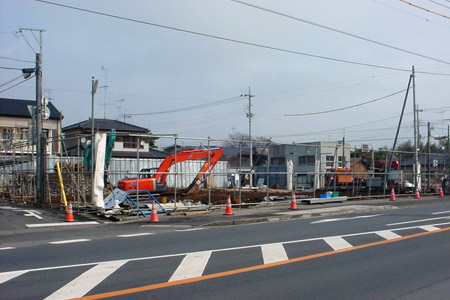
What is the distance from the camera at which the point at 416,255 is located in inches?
374

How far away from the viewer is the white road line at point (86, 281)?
659cm

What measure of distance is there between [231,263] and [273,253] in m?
1.32

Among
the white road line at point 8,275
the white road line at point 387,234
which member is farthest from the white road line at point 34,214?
the white road line at point 387,234

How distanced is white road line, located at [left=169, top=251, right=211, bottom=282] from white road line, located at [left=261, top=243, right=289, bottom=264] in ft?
3.81

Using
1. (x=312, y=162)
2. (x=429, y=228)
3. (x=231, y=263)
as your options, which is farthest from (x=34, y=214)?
(x=312, y=162)

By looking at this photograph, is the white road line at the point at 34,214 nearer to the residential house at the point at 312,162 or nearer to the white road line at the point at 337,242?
the white road line at the point at 337,242

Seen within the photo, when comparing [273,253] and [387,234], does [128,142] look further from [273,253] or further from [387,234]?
[273,253]

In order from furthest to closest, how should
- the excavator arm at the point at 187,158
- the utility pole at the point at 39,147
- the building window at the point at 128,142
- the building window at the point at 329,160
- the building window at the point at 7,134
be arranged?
the building window at the point at 128,142 < the building window at the point at 7,134 < the building window at the point at 329,160 < the excavator arm at the point at 187,158 < the utility pole at the point at 39,147

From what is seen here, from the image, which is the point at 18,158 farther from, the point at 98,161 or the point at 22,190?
the point at 98,161

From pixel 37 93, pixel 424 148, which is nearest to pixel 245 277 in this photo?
pixel 37 93

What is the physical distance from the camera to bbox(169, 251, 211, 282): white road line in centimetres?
770

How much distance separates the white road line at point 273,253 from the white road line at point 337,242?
119 cm

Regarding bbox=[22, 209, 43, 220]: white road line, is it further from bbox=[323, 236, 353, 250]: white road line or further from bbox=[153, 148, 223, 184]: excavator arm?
bbox=[323, 236, 353, 250]: white road line

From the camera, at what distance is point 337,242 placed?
11.0 m
